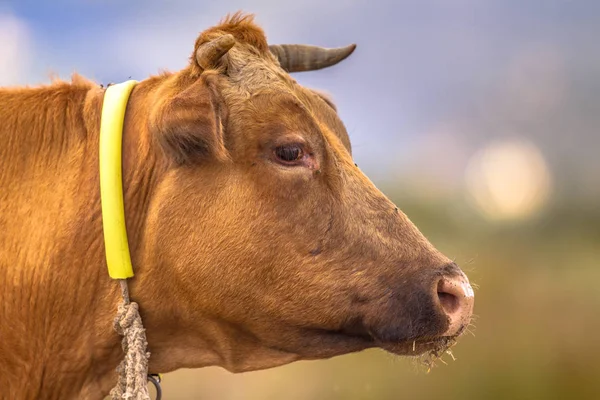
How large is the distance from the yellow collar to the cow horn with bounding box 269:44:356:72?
1285 millimetres

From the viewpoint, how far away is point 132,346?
330 cm

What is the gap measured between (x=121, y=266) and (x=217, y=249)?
0.52 metres

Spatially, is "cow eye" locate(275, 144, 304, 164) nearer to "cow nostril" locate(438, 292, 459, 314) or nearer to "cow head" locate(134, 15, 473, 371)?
"cow head" locate(134, 15, 473, 371)

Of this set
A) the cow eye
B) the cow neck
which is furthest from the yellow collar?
the cow eye

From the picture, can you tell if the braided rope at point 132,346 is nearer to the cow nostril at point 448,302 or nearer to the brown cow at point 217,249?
the brown cow at point 217,249

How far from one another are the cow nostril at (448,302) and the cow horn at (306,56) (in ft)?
6.54

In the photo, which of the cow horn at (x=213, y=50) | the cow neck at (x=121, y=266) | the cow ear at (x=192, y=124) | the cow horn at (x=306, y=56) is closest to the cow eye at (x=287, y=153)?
the cow ear at (x=192, y=124)

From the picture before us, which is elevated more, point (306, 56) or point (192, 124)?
point (306, 56)

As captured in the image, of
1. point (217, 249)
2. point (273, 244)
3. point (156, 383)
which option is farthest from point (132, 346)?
point (273, 244)

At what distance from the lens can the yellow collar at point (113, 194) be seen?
3.32m

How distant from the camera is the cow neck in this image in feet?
10.9

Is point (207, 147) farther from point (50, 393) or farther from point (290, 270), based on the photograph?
point (50, 393)

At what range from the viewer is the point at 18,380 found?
3.43 metres

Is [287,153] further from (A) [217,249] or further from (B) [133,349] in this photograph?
(B) [133,349]
